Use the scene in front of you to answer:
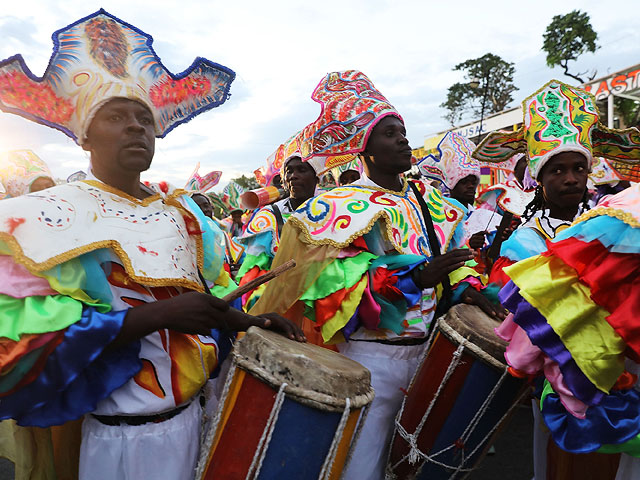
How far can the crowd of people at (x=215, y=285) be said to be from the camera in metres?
1.46

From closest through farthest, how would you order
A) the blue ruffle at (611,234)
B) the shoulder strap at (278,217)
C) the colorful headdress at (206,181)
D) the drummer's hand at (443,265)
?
the blue ruffle at (611,234) → the drummer's hand at (443,265) → the shoulder strap at (278,217) → the colorful headdress at (206,181)

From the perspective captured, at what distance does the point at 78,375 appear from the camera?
152cm

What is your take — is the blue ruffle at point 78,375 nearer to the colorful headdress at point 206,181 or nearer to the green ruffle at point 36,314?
the green ruffle at point 36,314

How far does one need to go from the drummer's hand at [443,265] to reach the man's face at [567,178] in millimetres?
722

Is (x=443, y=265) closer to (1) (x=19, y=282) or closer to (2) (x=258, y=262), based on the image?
(1) (x=19, y=282)

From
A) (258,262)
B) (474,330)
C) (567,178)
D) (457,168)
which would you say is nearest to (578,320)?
(474,330)

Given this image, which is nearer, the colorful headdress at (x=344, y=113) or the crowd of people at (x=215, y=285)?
the crowd of people at (x=215, y=285)

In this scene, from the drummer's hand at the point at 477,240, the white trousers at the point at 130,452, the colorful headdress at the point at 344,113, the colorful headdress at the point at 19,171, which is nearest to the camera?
the white trousers at the point at 130,452

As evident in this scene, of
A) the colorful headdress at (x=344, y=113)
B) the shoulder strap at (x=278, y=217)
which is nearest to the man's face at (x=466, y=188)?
the shoulder strap at (x=278, y=217)

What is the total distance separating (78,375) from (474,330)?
1.63 m

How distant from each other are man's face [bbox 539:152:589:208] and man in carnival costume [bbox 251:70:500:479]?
0.55m

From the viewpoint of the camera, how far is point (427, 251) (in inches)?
107

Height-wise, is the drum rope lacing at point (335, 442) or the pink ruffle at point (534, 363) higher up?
the pink ruffle at point (534, 363)

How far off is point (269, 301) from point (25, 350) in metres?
1.43
